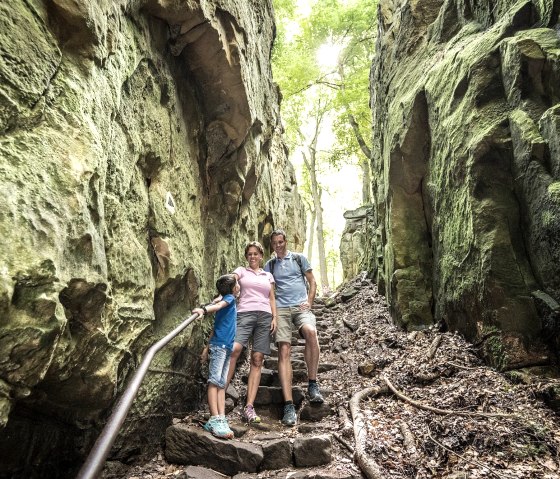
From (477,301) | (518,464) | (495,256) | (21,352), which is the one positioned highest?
(495,256)

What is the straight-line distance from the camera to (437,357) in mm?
6328

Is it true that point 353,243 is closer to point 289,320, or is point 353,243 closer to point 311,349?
point 289,320

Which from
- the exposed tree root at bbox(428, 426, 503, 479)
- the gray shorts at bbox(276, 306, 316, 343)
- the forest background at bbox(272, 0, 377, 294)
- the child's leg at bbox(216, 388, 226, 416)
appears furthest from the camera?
the forest background at bbox(272, 0, 377, 294)

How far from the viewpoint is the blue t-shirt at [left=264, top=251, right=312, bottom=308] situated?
6164 millimetres

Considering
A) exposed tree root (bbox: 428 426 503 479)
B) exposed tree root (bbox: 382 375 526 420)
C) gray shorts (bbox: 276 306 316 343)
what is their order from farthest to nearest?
gray shorts (bbox: 276 306 316 343) → exposed tree root (bbox: 382 375 526 420) → exposed tree root (bbox: 428 426 503 479)

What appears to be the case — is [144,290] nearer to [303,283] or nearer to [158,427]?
[158,427]

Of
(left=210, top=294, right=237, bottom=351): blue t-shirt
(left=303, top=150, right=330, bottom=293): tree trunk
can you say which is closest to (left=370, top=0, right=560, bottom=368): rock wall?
(left=210, top=294, right=237, bottom=351): blue t-shirt

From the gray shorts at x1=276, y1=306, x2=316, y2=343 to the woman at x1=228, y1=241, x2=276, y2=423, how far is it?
5.8 inches

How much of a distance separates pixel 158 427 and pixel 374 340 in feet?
17.9

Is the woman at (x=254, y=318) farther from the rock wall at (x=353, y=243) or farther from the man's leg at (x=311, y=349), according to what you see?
the rock wall at (x=353, y=243)

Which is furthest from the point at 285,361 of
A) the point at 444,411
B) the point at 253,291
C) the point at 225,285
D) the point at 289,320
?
the point at 444,411

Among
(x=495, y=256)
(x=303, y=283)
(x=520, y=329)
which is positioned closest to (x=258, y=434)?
(x=303, y=283)

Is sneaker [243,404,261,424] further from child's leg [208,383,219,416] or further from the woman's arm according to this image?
the woman's arm

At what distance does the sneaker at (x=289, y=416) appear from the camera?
5383mm
